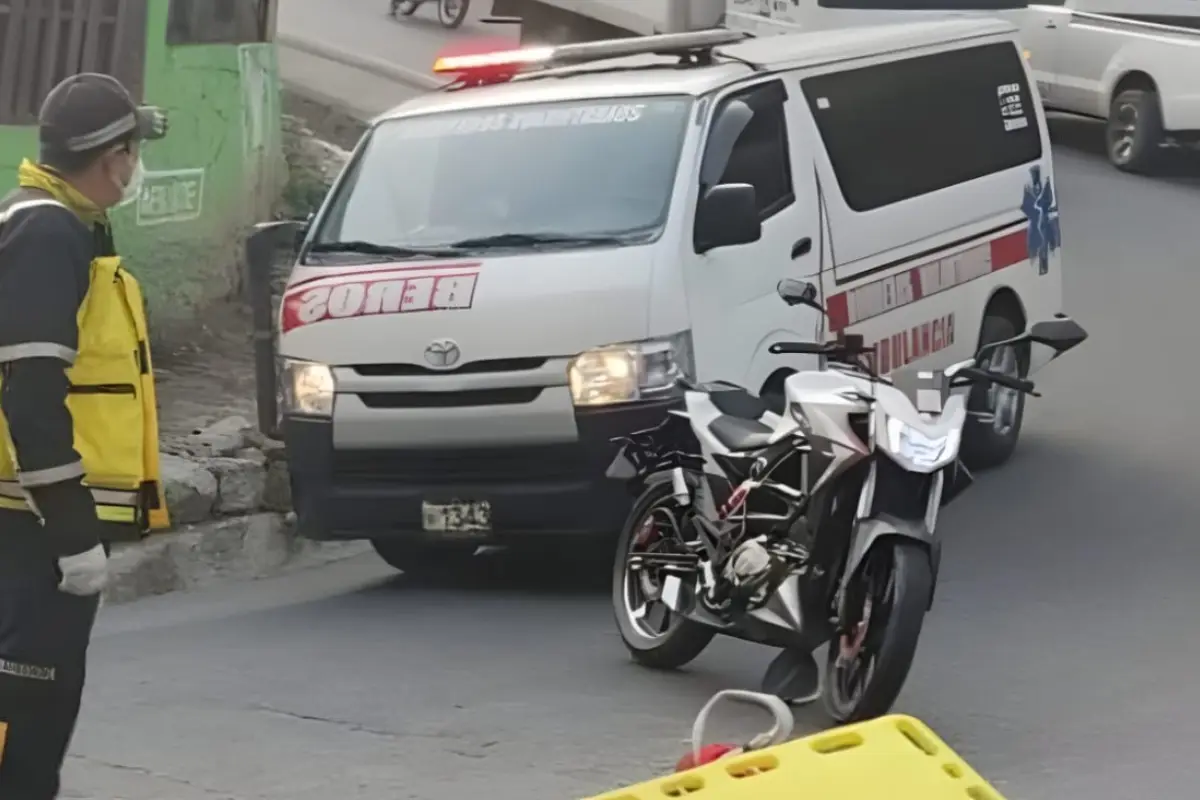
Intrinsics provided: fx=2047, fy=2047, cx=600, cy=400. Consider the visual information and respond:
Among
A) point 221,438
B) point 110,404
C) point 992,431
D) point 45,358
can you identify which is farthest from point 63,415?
point 992,431

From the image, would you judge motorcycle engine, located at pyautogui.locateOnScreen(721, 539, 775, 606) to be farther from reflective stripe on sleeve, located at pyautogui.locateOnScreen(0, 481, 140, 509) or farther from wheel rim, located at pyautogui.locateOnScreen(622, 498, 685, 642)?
reflective stripe on sleeve, located at pyautogui.locateOnScreen(0, 481, 140, 509)

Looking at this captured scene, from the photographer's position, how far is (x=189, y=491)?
31.7 feet

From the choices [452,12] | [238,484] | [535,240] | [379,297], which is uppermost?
[535,240]

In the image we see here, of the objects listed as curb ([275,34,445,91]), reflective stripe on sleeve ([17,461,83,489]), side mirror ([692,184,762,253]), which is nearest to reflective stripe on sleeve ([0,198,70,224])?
reflective stripe on sleeve ([17,461,83,489])

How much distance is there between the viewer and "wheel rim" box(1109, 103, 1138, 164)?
60.3ft

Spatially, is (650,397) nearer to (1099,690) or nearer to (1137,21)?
(1099,690)

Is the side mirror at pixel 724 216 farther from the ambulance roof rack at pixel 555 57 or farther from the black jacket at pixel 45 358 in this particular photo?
the black jacket at pixel 45 358

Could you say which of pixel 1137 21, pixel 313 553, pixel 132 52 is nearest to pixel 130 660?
pixel 313 553

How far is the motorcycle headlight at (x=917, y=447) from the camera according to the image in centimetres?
619

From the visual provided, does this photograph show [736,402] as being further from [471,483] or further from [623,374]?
[471,483]

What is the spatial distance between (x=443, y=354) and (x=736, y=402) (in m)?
1.37

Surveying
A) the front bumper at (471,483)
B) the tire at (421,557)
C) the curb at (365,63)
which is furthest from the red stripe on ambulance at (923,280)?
the curb at (365,63)

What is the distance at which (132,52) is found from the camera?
12.0m

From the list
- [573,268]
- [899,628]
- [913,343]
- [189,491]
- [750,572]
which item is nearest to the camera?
[899,628]
